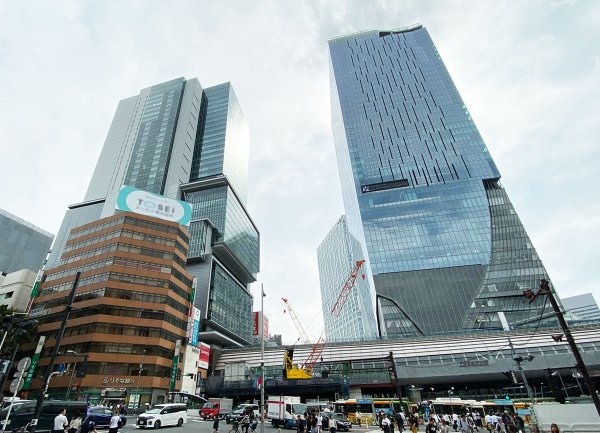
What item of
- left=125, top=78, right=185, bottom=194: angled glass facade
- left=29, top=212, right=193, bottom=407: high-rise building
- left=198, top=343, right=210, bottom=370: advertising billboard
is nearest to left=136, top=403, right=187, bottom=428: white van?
left=29, top=212, right=193, bottom=407: high-rise building

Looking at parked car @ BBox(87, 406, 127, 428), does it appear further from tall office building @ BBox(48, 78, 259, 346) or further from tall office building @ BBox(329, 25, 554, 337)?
tall office building @ BBox(48, 78, 259, 346)

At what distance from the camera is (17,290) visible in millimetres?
71875

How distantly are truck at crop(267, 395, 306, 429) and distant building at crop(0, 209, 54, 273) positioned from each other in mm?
128229

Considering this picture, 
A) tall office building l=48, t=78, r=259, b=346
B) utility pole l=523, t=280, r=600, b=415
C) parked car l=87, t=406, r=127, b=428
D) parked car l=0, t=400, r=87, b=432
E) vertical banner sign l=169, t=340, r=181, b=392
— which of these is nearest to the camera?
utility pole l=523, t=280, r=600, b=415

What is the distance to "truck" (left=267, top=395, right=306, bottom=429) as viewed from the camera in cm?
3334

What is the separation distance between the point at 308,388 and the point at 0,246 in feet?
420

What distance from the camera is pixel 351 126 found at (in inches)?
5049

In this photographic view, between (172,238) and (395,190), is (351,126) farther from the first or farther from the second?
(172,238)

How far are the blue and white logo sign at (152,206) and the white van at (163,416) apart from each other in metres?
Result: 19.4

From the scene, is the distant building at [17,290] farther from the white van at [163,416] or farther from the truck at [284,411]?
the truck at [284,411]

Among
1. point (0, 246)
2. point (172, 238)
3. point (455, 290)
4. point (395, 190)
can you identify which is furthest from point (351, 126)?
point (0, 246)

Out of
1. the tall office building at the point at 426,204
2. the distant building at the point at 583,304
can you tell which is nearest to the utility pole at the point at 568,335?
the tall office building at the point at 426,204

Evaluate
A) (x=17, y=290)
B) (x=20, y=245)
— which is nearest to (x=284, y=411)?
(x=17, y=290)

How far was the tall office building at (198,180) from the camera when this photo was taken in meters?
112
